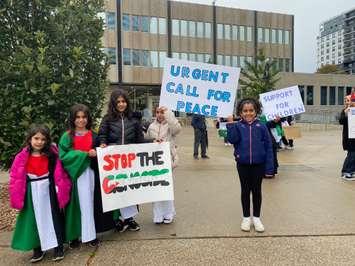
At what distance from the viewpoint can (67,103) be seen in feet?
18.9

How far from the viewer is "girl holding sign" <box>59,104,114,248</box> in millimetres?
4414

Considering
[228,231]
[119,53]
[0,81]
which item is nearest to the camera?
[228,231]

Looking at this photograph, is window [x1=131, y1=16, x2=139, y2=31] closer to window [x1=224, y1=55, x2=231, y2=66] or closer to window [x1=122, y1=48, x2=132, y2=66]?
window [x1=122, y1=48, x2=132, y2=66]

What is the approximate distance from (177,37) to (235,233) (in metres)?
42.3

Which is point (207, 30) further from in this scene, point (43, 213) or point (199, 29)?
point (43, 213)

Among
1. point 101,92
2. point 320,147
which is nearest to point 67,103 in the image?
point 101,92

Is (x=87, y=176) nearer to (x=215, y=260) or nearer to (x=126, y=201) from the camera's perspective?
(x=126, y=201)

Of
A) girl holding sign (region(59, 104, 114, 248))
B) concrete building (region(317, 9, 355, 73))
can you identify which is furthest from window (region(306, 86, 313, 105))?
concrete building (region(317, 9, 355, 73))

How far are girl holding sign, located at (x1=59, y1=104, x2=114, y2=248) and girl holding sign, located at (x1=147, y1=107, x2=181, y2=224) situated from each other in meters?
Answer: 0.89

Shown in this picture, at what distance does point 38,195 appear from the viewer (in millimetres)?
4168

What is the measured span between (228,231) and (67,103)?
2764 millimetres

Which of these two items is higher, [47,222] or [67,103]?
[67,103]

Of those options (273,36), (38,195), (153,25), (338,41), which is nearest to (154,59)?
(153,25)

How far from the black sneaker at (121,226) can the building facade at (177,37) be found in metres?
33.6
